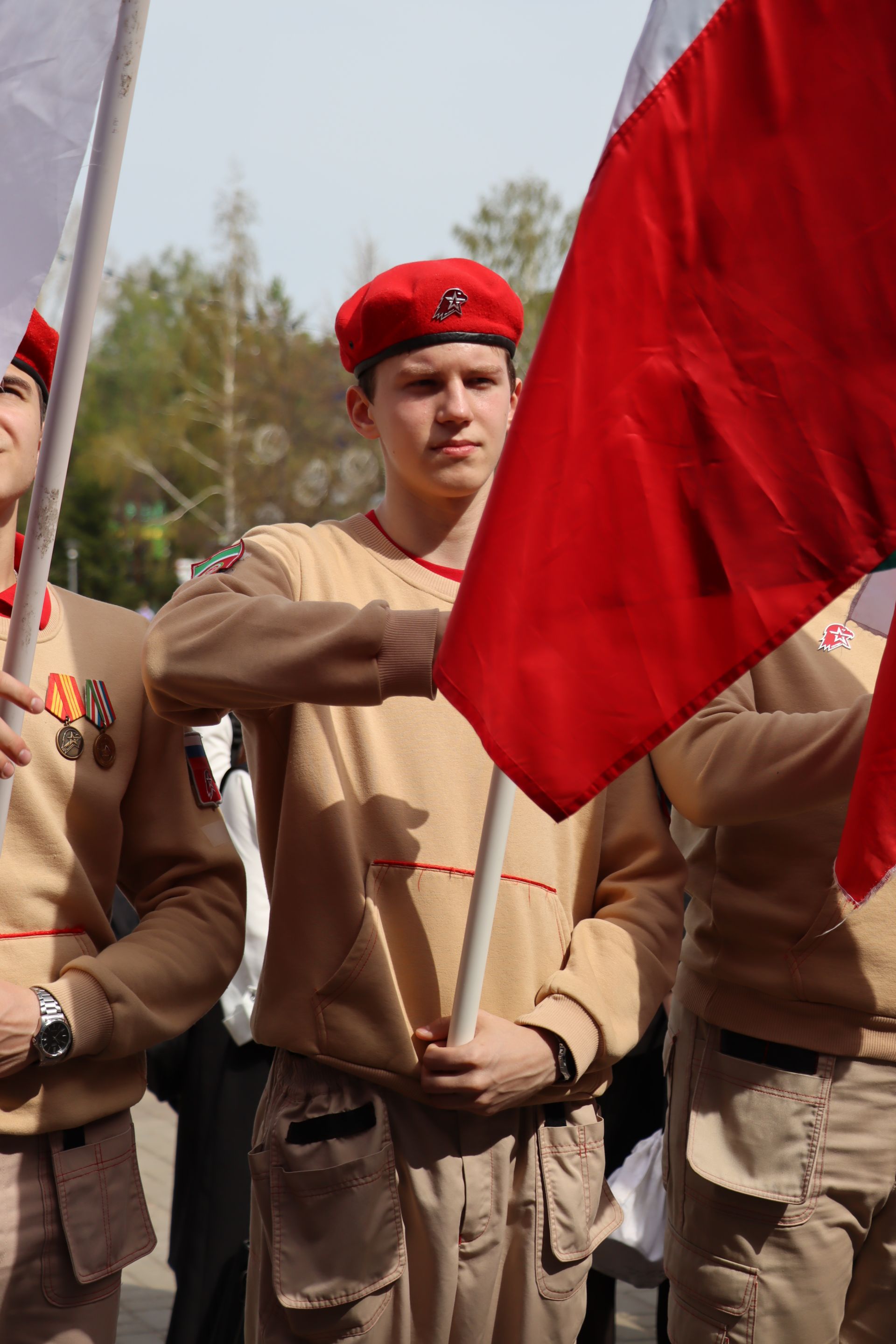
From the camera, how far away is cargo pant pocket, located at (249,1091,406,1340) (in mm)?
2188

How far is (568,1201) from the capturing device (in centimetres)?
236

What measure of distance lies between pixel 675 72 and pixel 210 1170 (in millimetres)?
2886

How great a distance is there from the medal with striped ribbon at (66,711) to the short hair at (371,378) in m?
0.77

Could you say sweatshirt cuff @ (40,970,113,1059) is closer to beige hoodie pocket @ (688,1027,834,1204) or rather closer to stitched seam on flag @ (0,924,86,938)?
stitched seam on flag @ (0,924,86,938)

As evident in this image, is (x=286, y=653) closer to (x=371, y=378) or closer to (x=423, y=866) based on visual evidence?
(x=423, y=866)

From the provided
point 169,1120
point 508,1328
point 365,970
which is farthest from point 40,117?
point 169,1120

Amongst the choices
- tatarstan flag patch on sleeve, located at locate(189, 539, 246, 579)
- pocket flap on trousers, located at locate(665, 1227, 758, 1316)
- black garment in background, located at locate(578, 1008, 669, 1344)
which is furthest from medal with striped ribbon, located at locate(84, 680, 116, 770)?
black garment in background, located at locate(578, 1008, 669, 1344)

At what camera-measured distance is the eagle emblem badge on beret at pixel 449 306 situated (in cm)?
247

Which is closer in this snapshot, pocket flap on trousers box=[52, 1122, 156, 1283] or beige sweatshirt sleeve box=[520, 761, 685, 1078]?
pocket flap on trousers box=[52, 1122, 156, 1283]

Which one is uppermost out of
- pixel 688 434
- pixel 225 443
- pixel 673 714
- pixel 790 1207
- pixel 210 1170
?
pixel 225 443

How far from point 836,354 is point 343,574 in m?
0.94

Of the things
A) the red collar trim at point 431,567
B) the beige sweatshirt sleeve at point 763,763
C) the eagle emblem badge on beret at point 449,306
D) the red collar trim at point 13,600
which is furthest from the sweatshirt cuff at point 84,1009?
the eagle emblem badge on beret at point 449,306

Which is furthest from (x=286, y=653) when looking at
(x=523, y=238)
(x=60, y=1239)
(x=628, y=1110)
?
(x=523, y=238)

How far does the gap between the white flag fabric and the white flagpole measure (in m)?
0.91
